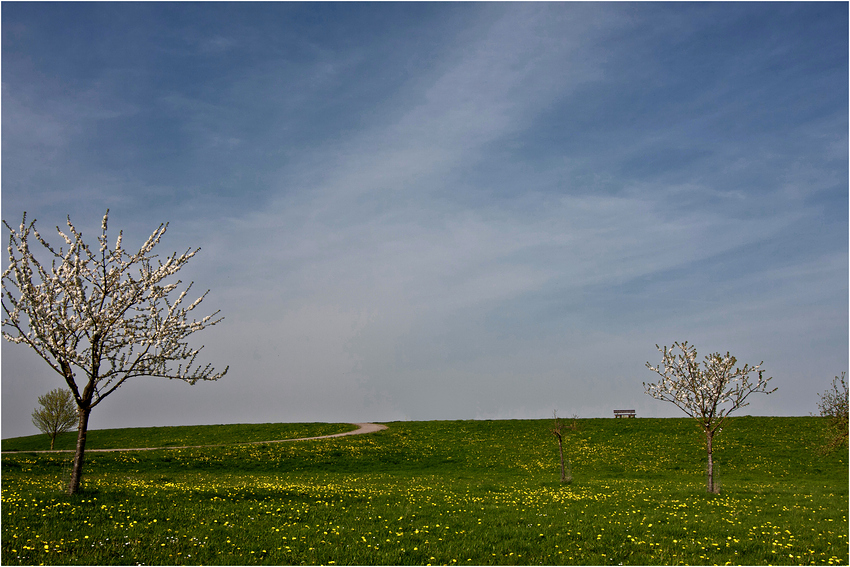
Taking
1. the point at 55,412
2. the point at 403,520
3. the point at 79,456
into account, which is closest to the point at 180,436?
the point at 55,412

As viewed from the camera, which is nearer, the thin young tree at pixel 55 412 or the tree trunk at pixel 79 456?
the tree trunk at pixel 79 456

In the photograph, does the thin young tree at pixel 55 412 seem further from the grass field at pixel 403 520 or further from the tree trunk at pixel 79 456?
the tree trunk at pixel 79 456

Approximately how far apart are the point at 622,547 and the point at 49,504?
601 inches

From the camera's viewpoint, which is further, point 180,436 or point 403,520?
point 180,436

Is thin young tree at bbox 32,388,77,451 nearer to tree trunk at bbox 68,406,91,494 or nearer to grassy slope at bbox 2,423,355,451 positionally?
grassy slope at bbox 2,423,355,451

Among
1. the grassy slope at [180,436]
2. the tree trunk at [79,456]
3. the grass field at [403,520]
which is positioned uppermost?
the tree trunk at [79,456]

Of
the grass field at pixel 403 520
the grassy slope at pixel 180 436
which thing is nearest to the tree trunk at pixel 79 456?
the grass field at pixel 403 520

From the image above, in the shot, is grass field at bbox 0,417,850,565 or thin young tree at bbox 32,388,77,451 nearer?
grass field at bbox 0,417,850,565

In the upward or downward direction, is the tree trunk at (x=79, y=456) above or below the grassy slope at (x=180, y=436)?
above

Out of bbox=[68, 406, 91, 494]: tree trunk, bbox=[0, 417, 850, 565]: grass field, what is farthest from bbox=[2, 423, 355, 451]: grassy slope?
bbox=[68, 406, 91, 494]: tree trunk

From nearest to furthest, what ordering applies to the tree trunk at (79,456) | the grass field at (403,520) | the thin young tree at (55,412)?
the grass field at (403,520)
the tree trunk at (79,456)
the thin young tree at (55,412)

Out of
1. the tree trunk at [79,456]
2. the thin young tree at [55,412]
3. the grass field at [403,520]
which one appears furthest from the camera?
the thin young tree at [55,412]

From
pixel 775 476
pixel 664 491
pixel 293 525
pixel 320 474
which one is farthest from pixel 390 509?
pixel 775 476

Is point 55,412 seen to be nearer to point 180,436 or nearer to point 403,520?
point 180,436
